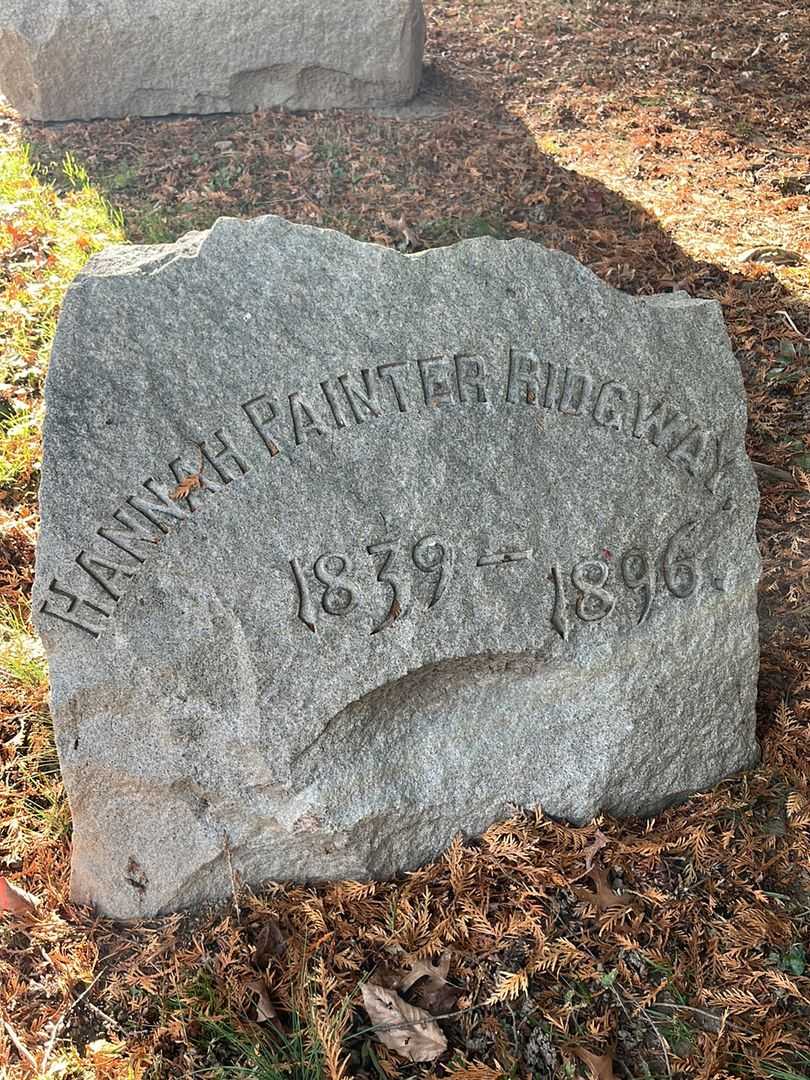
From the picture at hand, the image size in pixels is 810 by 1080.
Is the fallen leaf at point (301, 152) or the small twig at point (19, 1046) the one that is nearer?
the small twig at point (19, 1046)

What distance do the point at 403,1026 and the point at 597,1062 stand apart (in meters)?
0.41

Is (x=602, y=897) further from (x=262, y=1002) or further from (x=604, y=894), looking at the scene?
(x=262, y=1002)

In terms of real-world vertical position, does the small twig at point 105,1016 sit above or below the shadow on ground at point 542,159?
below

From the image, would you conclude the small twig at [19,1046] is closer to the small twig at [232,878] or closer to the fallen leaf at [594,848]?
the small twig at [232,878]

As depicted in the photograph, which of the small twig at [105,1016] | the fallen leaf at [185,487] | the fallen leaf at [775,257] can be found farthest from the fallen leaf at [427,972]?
the fallen leaf at [775,257]

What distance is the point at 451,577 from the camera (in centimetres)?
234

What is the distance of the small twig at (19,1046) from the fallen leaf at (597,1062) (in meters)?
1.15

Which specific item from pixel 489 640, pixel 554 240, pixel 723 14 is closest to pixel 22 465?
pixel 489 640

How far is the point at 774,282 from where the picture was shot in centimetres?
449

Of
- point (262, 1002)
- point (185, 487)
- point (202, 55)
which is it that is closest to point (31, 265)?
point (202, 55)

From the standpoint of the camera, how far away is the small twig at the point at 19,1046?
2225mm

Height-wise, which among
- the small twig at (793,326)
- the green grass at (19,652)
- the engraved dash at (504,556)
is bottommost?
the green grass at (19,652)

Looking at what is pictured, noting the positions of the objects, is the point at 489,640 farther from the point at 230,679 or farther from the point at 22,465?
the point at 22,465

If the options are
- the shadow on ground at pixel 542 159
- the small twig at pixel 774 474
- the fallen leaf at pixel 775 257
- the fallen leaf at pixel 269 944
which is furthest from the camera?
the fallen leaf at pixel 775 257
